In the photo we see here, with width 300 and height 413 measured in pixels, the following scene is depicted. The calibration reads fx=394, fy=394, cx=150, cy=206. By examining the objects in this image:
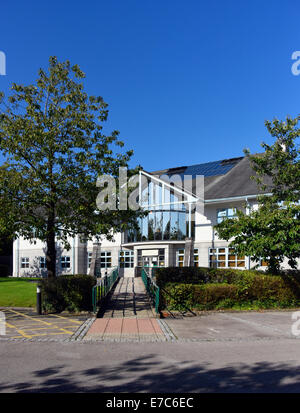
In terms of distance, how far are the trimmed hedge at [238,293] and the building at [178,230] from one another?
8159 mm

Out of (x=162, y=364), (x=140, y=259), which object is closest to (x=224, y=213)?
(x=140, y=259)

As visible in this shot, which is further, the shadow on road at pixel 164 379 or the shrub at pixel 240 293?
the shrub at pixel 240 293

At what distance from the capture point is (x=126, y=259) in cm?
3419

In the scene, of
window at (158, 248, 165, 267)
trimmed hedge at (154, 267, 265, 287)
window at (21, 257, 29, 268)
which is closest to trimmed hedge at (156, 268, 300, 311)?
trimmed hedge at (154, 267, 265, 287)

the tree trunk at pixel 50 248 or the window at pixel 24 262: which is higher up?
the tree trunk at pixel 50 248

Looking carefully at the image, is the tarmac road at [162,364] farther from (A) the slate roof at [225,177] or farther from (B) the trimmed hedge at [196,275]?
(A) the slate roof at [225,177]

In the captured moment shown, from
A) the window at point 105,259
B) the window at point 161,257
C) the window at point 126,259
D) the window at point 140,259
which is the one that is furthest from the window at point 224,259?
the window at point 105,259

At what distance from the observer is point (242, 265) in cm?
2695

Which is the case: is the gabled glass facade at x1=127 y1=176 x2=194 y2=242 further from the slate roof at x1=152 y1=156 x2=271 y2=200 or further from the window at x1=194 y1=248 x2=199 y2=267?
the slate roof at x1=152 y1=156 x2=271 y2=200

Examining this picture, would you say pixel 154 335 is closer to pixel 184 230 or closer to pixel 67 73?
pixel 67 73

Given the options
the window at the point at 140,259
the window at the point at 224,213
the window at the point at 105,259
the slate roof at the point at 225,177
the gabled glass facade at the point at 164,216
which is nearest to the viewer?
the slate roof at the point at 225,177

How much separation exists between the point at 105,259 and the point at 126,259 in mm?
2011

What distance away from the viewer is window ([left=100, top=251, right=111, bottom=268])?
34656mm

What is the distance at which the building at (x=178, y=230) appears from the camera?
1082 inches
